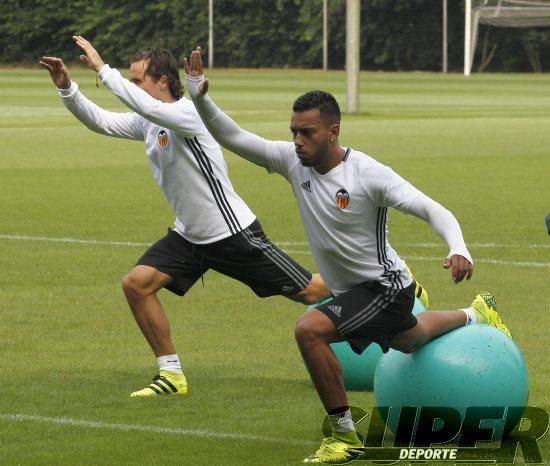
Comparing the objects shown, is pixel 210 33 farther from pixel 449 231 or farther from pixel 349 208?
pixel 449 231

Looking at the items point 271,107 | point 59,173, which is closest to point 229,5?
point 271,107

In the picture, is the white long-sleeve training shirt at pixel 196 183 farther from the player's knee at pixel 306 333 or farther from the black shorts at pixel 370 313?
the player's knee at pixel 306 333

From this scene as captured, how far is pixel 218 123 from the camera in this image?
8188mm

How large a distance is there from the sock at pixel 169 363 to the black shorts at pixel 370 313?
184 centimetres

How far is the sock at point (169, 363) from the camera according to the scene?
9.47 m

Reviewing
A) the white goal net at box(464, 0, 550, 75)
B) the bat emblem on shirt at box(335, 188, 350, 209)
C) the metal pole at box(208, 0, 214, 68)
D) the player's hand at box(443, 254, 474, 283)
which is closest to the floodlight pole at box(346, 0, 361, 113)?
the white goal net at box(464, 0, 550, 75)

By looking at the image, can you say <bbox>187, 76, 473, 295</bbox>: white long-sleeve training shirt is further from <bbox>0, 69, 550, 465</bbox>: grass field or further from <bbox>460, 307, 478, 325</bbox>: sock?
<bbox>0, 69, 550, 465</bbox>: grass field

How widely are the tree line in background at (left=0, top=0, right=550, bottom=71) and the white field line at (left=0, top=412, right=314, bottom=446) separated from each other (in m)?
68.2

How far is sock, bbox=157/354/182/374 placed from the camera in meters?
9.47

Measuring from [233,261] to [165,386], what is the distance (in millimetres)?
870

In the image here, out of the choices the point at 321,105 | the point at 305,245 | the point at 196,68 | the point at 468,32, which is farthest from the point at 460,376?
the point at 468,32

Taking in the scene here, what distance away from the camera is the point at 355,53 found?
1656 inches

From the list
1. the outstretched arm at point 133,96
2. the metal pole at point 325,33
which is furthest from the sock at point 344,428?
the metal pole at point 325,33

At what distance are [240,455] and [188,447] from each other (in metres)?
0.33
